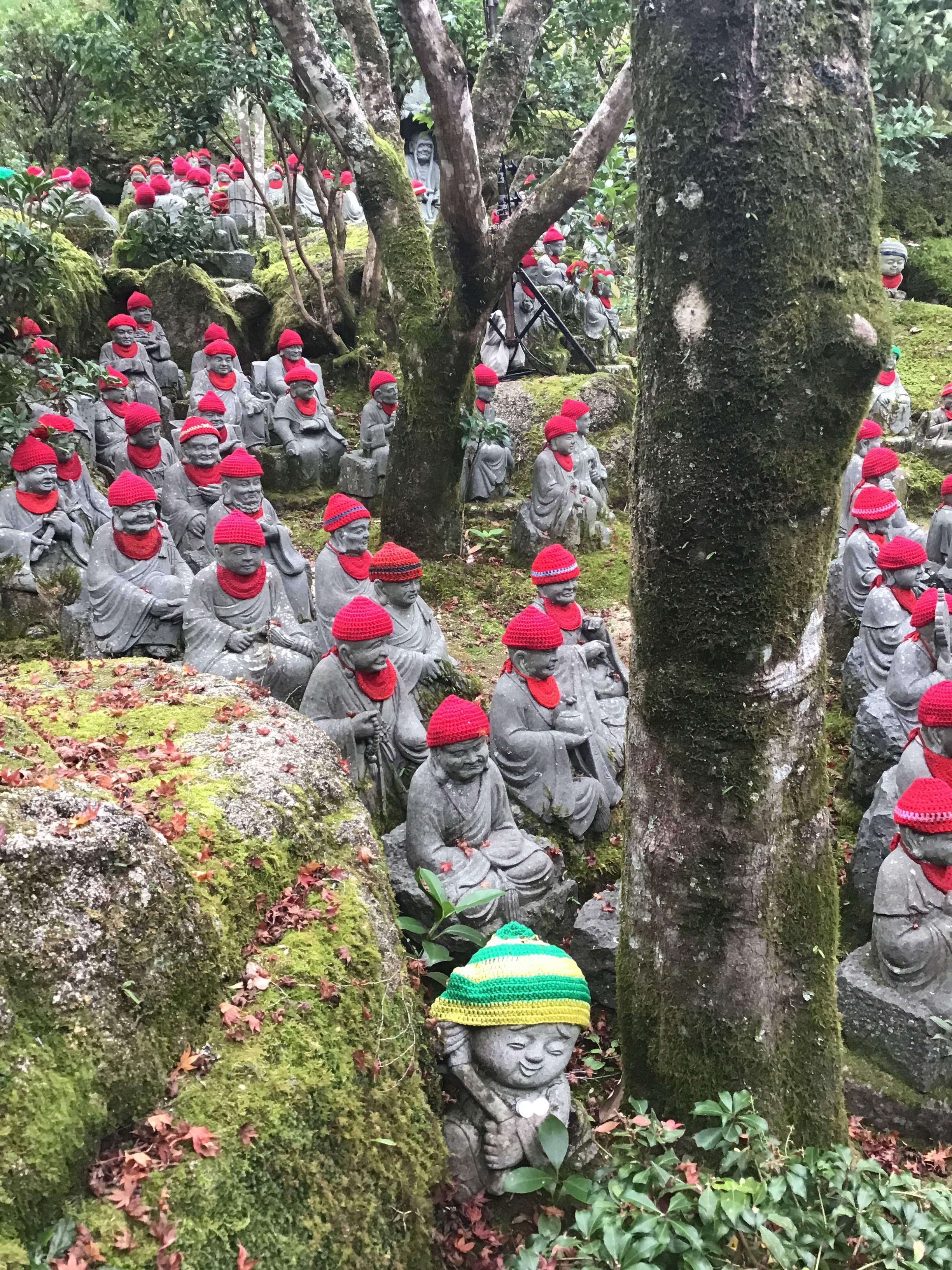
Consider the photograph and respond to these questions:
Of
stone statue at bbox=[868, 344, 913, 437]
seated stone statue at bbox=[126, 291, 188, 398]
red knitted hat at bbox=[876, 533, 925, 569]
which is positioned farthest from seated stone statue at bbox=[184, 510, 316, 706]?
stone statue at bbox=[868, 344, 913, 437]

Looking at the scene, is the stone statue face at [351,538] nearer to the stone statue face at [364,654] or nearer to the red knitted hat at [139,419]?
the stone statue face at [364,654]

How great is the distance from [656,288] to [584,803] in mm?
4101

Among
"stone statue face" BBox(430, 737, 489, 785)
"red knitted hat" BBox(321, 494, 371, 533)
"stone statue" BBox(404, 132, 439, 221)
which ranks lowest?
"stone statue face" BBox(430, 737, 489, 785)

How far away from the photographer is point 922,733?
583 centimetres

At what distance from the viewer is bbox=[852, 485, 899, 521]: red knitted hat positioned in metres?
9.88

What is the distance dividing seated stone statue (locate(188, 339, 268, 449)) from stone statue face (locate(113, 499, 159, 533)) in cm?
643

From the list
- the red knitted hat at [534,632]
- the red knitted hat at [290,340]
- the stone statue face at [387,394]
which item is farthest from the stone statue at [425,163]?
the red knitted hat at [534,632]

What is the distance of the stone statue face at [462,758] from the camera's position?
521 cm

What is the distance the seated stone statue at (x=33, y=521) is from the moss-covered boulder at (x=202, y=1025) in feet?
19.6

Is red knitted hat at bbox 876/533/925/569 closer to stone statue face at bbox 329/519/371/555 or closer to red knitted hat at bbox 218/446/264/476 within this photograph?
stone statue face at bbox 329/519/371/555

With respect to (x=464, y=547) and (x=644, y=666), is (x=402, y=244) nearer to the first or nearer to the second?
(x=464, y=547)

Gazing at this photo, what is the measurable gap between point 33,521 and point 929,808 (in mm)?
8315

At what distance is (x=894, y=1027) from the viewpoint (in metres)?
5.11

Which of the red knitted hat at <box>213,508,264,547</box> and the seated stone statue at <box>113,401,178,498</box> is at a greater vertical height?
the seated stone statue at <box>113,401,178,498</box>
